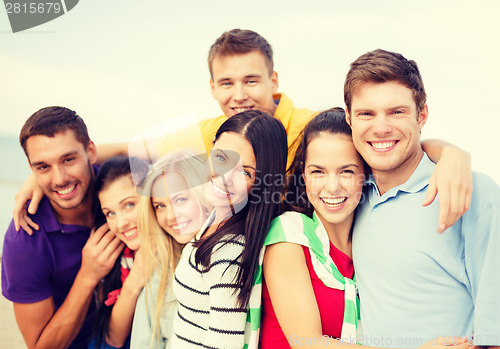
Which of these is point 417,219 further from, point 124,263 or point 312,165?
point 124,263

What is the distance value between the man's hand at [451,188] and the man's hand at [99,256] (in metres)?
2.21

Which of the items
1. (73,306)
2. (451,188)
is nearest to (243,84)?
(451,188)

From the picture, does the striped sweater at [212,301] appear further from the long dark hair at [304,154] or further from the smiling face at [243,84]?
the smiling face at [243,84]

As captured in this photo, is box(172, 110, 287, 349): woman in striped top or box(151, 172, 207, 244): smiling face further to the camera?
box(151, 172, 207, 244): smiling face

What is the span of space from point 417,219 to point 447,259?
0.24 metres

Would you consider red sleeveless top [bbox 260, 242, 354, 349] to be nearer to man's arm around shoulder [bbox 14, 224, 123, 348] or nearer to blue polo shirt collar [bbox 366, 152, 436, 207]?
blue polo shirt collar [bbox 366, 152, 436, 207]

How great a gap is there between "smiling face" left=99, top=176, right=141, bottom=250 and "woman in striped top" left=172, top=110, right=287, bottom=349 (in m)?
0.70

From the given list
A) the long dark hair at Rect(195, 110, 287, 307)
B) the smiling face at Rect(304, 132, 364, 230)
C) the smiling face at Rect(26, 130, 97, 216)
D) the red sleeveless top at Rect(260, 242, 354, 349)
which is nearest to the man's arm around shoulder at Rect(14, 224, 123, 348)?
the smiling face at Rect(26, 130, 97, 216)

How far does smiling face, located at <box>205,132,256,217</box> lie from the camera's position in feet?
7.48

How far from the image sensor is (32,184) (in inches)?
128

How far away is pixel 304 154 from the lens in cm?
244

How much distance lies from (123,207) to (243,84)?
143 centimetres

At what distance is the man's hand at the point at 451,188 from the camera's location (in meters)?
1.95

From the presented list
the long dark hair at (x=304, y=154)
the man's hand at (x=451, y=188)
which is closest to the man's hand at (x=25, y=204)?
the long dark hair at (x=304, y=154)
